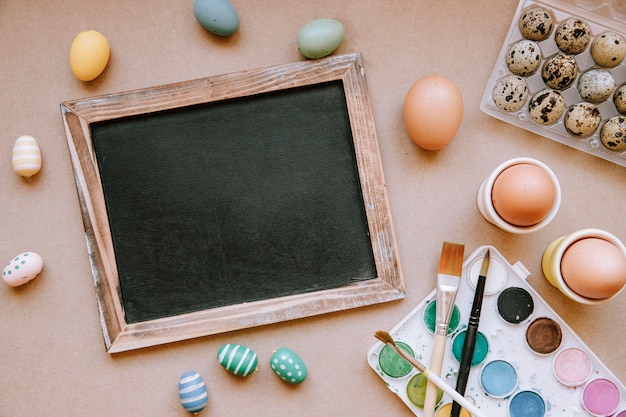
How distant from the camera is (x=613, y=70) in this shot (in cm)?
83

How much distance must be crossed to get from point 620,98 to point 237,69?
1.87 feet

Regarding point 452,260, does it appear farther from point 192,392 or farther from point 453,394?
point 192,392

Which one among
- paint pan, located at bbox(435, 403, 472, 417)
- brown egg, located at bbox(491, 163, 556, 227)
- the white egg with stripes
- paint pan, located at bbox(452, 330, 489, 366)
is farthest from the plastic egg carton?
the white egg with stripes

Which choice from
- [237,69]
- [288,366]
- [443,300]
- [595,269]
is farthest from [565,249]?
[237,69]

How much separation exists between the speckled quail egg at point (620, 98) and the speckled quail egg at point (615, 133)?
0.04 ft

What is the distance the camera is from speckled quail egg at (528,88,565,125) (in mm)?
812

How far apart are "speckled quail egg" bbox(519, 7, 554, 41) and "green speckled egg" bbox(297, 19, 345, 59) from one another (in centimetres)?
27

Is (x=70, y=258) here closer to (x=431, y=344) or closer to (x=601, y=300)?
(x=431, y=344)

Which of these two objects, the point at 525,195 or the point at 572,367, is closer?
the point at 525,195

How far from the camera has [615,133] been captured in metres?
0.81

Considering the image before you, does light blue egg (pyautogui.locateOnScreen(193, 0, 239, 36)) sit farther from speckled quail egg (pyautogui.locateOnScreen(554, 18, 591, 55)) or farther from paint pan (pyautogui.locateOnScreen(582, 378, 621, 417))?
paint pan (pyautogui.locateOnScreen(582, 378, 621, 417))

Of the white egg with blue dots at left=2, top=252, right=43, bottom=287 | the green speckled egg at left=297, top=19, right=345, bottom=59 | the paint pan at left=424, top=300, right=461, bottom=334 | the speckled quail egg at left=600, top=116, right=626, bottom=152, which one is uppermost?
the green speckled egg at left=297, top=19, right=345, bottom=59

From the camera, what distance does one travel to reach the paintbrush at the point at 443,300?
797 millimetres

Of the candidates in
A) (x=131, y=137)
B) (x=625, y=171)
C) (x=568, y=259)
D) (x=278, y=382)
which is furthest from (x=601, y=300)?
(x=131, y=137)
